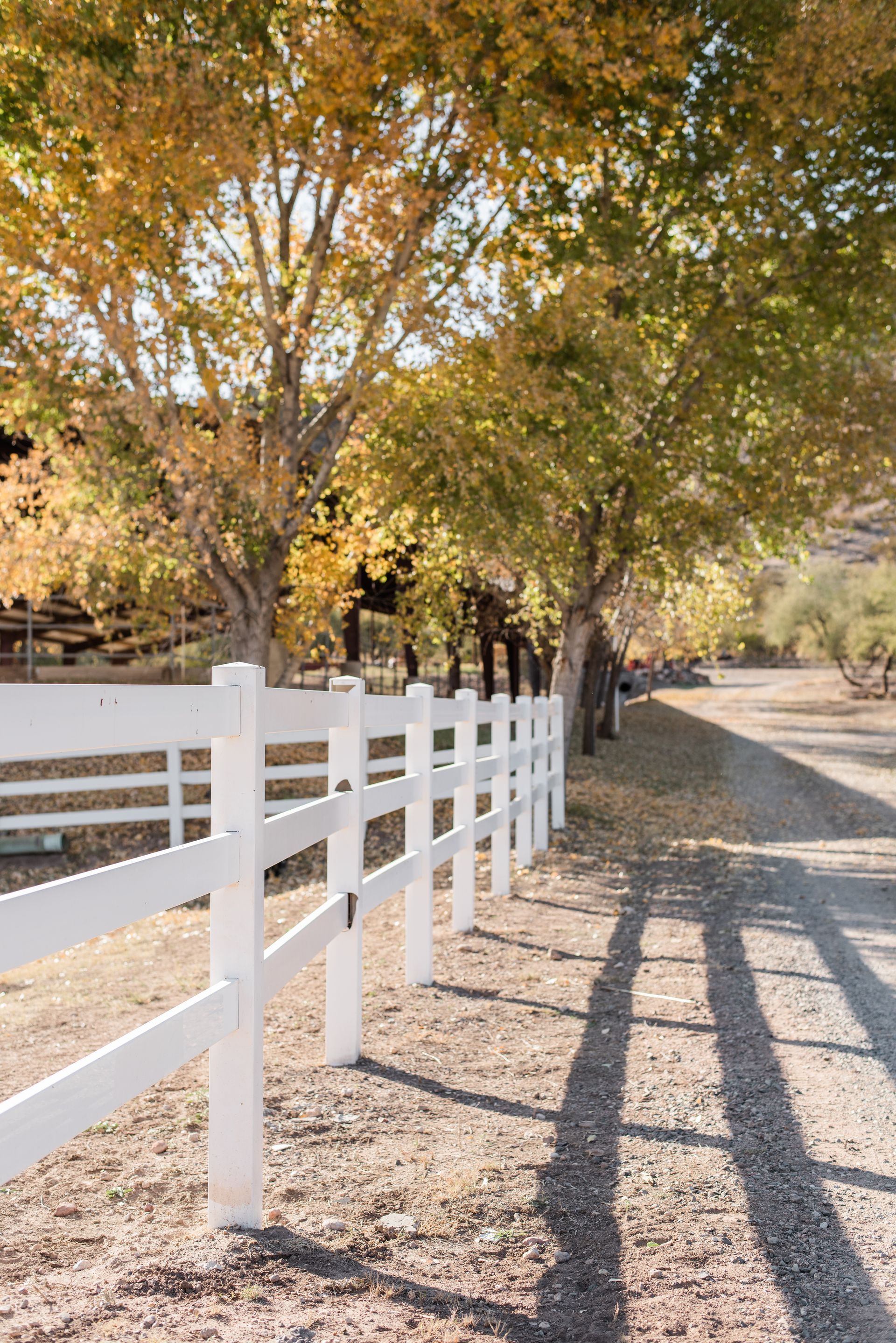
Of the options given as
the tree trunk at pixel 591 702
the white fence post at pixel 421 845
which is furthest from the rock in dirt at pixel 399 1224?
the tree trunk at pixel 591 702

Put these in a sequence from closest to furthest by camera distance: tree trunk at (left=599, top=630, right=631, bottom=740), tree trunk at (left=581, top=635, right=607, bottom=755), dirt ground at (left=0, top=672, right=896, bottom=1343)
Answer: dirt ground at (left=0, top=672, right=896, bottom=1343) < tree trunk at (left=581, top=635, right=607, bottom=755) < tree trunk at (left=599, top=630, right=631, bottom=740)

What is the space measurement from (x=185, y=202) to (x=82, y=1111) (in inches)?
395

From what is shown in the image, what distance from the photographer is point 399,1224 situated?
9.84 feet

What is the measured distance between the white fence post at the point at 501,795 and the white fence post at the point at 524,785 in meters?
0.91

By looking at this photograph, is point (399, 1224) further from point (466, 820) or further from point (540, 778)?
point (540, 778)

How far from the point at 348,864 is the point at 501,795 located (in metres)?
4.18

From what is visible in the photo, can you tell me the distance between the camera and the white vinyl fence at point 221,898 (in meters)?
2.00

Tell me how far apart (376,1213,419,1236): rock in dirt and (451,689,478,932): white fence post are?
3.73m

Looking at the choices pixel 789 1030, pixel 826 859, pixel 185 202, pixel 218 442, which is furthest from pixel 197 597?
pixel 789 1030

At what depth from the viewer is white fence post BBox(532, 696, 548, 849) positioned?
33.9ft

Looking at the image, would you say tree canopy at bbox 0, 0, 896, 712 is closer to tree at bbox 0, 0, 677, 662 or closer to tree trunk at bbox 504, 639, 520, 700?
tree at bbox 0, 0, 677, 662

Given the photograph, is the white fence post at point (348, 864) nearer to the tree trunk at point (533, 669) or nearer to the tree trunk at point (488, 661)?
the tree trunk at point (488, 661)

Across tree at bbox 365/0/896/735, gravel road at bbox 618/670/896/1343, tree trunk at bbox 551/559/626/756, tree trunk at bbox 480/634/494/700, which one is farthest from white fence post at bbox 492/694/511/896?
tree trunk at bbox 480/634/494/700

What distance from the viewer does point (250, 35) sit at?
423 inches
